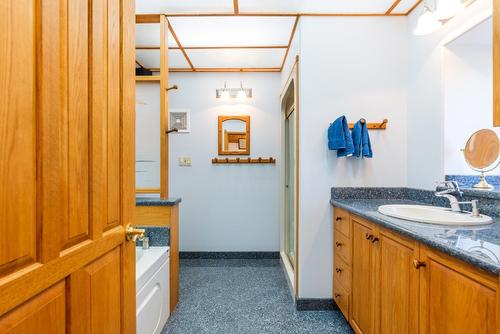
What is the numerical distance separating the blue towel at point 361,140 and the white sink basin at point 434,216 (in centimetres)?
48

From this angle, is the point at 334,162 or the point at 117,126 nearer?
the point at 117,126

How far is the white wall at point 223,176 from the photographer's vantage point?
10.4ft

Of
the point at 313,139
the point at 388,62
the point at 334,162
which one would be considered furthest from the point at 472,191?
the point at 388,62

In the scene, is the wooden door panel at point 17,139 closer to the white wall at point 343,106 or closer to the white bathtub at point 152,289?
the white bathtub at point 152,289

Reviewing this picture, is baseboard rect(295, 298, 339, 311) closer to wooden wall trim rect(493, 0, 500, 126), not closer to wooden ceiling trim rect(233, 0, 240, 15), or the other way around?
wooden wall trim rect(493, 0, 500, 126)

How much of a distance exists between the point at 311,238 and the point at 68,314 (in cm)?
175

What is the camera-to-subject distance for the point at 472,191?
1.43 meters

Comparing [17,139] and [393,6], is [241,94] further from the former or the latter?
[17,139]

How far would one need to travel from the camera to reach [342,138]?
189cm

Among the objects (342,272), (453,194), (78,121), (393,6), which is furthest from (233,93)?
(78,121)

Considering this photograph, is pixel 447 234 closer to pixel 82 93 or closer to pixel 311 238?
pixel 311 238

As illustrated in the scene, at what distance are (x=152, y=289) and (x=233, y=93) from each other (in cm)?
228

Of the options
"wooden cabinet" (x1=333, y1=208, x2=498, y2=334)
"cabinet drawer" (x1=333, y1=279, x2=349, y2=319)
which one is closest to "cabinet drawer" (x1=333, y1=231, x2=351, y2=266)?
"wooden cabinet" (x1=333, y1=208, x2=498, y2=334)

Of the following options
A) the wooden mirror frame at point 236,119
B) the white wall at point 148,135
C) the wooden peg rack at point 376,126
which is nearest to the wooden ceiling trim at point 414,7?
the wooden peg rack at point 376,126
